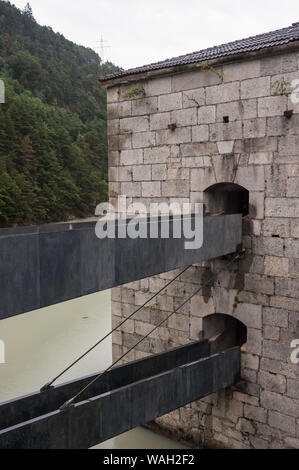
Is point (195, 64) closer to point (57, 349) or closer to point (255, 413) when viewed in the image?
point (255, 413)

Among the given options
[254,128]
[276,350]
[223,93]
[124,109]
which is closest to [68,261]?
[254,128]

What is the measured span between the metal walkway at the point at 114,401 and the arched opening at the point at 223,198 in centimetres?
184

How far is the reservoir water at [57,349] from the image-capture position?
711 cm

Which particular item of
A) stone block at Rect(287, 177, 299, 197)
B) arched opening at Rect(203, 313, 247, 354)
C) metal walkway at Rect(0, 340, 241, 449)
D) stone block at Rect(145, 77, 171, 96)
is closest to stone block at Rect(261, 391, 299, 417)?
metal walkway at Rect(0, 340, 241, 449)

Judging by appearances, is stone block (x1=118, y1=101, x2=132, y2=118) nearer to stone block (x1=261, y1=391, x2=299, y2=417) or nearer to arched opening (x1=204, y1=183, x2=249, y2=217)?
arched opening (x1=204, y1=183, x2=249, y2=217)

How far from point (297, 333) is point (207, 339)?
4.17ft

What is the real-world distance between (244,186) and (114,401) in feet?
9.73

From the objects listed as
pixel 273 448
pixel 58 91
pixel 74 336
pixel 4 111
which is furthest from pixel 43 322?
pixel 58 91

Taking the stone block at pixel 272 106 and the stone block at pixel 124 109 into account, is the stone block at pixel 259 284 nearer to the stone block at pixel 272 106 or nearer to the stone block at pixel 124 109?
the stone block at pixel 272 106

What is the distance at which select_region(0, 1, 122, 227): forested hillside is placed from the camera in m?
33.3

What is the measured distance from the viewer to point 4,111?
120 ft

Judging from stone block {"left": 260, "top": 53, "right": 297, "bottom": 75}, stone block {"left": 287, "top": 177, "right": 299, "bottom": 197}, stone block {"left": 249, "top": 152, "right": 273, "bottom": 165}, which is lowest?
stone block {"left": 287, "top": 177, "right": 299, "bottom": 197}

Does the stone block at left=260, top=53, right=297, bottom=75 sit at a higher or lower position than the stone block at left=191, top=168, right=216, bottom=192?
higher
